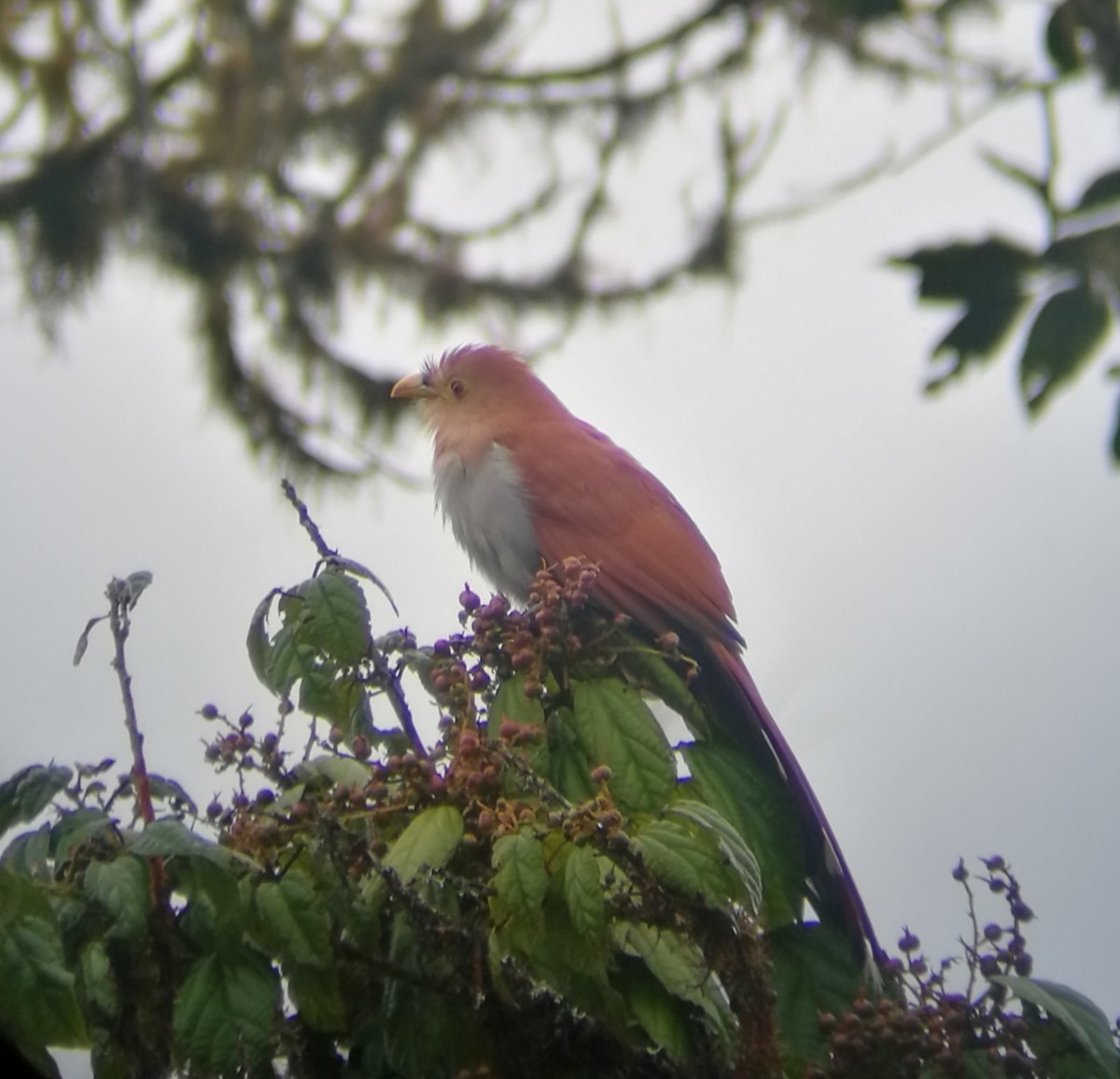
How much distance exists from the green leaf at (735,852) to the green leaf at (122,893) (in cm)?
48

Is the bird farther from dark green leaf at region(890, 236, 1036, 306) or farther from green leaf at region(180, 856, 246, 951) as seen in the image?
dark green leaf at region(890, 236, 1036, 306)

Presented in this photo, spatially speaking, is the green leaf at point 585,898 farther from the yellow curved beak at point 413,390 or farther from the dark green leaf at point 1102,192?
the yellow curved beak at point 413,390

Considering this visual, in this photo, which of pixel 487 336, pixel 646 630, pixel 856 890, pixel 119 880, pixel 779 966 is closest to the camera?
pixel 119 880

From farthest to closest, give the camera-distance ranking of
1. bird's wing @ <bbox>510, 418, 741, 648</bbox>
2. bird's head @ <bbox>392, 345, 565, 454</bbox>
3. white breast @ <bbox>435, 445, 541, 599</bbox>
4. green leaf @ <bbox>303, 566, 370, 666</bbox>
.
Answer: bird's head @ <bbox>392, 345, 565, 454</bbox> → white breast @ <bbox>435, 445, 541, 599</bbox> → bird's wing @ <bbox>510, 418, 741, 648</bbox> → green leaf @ <bbox>303, 566, 370, 666</bbox>

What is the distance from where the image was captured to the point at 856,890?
181 cm

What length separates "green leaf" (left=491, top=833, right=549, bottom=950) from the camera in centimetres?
114

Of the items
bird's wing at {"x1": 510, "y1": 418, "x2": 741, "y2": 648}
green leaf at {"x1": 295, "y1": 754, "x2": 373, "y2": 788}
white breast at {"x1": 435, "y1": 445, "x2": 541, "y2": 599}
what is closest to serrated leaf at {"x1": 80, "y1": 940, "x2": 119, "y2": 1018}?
green leaf at {"x1": 295, "y1": 754, "x2": 373, "y2": 788}

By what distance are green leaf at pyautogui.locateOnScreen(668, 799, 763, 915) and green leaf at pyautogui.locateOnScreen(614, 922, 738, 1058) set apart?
7 centimetres

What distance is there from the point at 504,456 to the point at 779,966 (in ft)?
4.24

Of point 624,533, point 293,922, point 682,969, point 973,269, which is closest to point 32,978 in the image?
point 293,922

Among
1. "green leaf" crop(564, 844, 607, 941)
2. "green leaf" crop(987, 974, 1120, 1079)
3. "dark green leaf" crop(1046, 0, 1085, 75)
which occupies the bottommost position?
"green leaf" crop(987, 974, 1120, 1079)

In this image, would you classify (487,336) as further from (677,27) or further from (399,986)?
(399,986)

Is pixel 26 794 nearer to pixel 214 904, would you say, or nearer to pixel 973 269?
pixel 214 904

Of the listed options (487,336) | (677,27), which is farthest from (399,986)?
(487,336)
